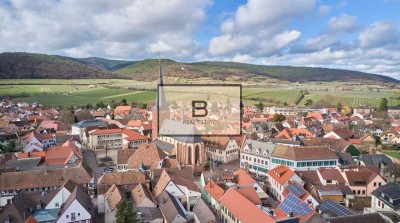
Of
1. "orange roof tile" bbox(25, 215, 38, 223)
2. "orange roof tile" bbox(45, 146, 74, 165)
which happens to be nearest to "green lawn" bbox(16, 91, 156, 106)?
"orange roof tile" bbox(45, 146, 74, 165)

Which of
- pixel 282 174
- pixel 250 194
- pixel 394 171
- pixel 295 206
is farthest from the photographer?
pixel 394 171

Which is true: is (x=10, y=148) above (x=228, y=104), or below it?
below

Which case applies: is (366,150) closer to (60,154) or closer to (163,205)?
(163,205)

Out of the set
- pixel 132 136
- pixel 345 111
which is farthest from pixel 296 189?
pixel 345 111

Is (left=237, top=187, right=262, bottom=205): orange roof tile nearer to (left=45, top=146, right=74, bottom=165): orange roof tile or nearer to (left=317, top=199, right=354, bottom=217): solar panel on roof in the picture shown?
(left=317, top=199, right=354, bottom=217): solar panel on roof

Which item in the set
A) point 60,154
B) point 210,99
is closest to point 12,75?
point 210,99

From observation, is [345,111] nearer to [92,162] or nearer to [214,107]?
[214,107]

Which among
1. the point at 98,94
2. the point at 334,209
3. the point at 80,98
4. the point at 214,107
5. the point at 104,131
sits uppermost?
the point at 98,94
